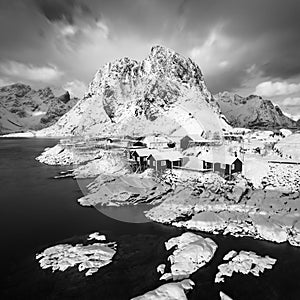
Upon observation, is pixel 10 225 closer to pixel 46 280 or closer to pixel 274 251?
pixel 46 280

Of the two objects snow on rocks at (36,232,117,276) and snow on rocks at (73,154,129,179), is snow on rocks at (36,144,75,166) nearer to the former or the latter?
snow on rocks at (73,154,129,179)

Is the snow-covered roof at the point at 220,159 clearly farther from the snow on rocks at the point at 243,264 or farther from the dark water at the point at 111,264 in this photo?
the snow on rocks at the point at 243,264

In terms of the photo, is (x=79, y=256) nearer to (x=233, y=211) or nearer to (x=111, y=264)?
(x=111, y=264)

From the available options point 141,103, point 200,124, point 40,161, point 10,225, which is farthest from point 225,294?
point 141,103

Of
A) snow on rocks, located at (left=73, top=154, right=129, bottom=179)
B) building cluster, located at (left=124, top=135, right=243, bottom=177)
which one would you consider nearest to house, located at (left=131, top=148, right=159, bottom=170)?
building cluster, located at (left=124, top=135, right=243, bottom=177)

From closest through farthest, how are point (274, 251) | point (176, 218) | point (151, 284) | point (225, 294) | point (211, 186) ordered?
point (225, 294), point (151, 284), point (274, 251), point (176, 218), point (211, 186)
